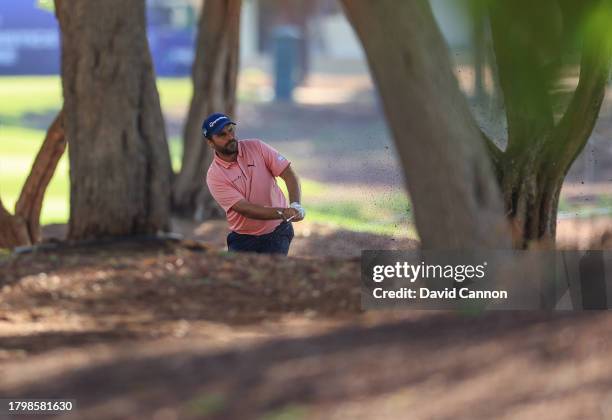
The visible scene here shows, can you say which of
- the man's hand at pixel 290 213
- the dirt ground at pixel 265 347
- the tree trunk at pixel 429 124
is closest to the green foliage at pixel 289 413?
the dirt ground at pixel 265 347

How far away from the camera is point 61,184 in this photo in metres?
25.1

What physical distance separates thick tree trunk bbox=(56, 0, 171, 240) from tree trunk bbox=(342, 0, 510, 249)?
11.9 ft

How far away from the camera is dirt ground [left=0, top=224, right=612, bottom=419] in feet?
17.0

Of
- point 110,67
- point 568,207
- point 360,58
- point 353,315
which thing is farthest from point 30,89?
point 353,315

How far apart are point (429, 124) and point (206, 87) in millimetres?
10445

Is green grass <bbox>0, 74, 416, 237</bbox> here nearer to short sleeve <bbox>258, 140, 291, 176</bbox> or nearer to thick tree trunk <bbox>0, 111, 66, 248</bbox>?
thick tree trunk <bbox>0, 111, 66, 248</bbox>

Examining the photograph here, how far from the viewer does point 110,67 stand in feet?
33.0

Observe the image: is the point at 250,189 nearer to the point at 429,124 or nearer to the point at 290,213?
the point at 290,213

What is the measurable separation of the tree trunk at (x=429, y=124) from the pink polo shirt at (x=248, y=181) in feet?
11.2

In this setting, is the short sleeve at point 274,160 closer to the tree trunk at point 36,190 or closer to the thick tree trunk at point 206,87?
the tree trunk at point 36,190

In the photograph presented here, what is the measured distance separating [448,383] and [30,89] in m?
36.4

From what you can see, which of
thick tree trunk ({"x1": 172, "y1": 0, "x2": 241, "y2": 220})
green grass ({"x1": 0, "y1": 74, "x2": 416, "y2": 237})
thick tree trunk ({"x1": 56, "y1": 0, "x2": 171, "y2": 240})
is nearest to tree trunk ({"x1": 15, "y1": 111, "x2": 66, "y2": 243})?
green grass ({"x1": 0, "y1": 74, "x2": 416, "y2": 237})

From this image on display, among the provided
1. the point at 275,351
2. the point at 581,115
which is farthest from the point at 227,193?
the point at 275,351

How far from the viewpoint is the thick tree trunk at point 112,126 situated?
391 inches
